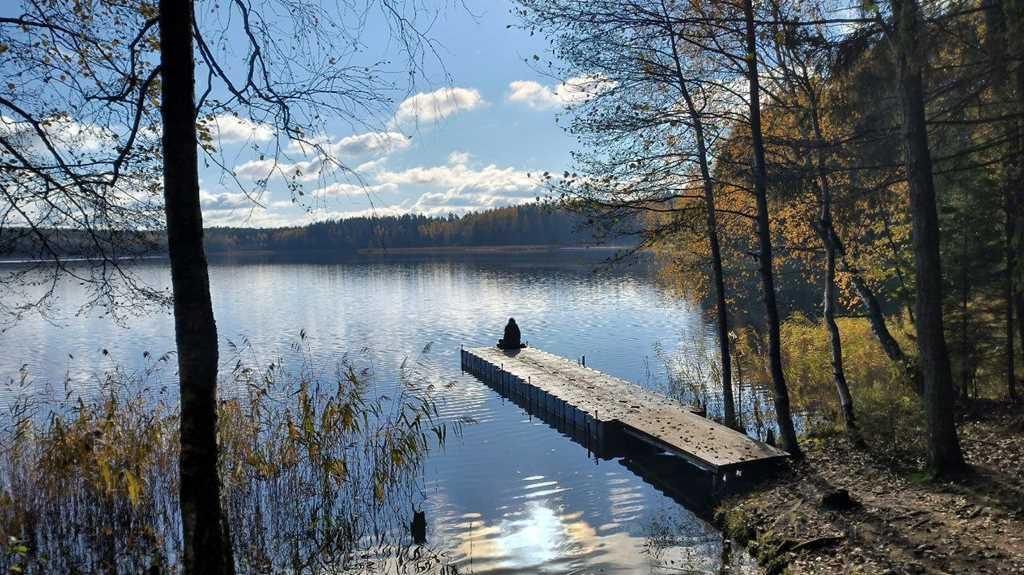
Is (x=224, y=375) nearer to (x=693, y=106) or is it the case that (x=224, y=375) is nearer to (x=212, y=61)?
(x=693, y=106)

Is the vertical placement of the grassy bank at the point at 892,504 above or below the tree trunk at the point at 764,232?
below

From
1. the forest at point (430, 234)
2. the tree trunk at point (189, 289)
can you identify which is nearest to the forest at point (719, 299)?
the tree trunk at point (189, 289)

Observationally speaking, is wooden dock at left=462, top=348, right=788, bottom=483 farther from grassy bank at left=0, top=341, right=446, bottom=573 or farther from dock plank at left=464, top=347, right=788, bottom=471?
grassy bank at left=0, top=341, right=446, bottom=573

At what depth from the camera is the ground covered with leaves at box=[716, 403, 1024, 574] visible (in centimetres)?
718

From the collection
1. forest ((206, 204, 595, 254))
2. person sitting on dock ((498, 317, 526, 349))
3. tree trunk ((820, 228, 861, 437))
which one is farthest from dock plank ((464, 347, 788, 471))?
forest ((206, 204, 595, 254))

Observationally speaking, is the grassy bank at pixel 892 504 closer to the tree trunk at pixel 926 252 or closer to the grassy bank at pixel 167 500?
the tree trunk at pixel 926 252

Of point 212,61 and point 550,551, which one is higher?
point 212,61

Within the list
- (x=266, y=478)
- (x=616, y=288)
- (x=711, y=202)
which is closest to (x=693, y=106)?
(x=711, y=202)

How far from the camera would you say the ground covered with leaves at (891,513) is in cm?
718

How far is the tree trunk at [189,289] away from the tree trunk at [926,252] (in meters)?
8.08

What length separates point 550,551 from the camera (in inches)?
387

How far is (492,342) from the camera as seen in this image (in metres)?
31.5

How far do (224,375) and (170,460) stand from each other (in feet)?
32.2

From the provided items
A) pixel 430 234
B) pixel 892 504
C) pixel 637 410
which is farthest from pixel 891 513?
pixel 430 234
